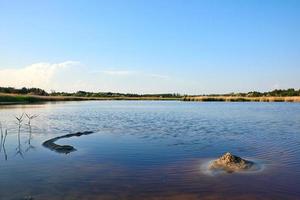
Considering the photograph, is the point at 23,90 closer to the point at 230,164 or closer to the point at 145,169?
the point at 145,169

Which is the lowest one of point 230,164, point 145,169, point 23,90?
point 145,169

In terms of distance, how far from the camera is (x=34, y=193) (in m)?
8.98

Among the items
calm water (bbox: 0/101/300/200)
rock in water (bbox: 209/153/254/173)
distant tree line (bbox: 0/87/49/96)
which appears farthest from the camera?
distant tree line (bbox: 0/87/49/96)

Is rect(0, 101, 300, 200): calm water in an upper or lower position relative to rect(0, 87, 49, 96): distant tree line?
lower

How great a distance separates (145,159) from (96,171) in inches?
106

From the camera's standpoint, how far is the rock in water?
38.3ft

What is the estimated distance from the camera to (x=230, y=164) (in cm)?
1197

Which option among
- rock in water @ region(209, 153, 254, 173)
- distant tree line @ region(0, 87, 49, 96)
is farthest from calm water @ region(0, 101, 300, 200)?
distant tree line @ region(0, 87, 49, 96)

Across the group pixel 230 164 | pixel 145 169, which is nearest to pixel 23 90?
pixel 145 169

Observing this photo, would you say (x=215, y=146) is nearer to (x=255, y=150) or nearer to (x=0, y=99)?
(x=255, y=150)

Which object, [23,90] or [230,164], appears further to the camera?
[23,90]

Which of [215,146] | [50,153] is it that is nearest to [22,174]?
[50,153]

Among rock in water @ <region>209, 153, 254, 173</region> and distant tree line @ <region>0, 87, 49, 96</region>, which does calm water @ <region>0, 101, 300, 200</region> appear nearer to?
rock in water @ <region>209, 153, 254, 173</region>

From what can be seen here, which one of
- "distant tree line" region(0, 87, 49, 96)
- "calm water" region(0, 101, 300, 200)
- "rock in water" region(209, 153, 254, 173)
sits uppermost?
"distant tree line" region(0, 87, 49, 96)
